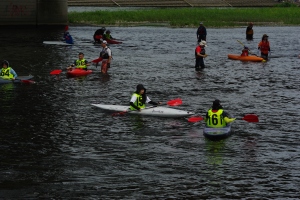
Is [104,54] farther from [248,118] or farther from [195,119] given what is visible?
[248,118]

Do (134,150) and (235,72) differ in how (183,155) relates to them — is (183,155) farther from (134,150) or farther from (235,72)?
(235,72)

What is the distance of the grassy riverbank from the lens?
8575 centimetres

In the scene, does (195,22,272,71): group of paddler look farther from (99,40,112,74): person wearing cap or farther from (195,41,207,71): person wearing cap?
(99,40,112,74): person wearing cap

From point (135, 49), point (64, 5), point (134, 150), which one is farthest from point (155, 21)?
point (134, 150)

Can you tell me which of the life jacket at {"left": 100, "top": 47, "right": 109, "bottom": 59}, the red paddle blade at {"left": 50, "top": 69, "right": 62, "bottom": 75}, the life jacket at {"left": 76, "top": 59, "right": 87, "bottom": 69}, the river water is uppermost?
the life jacket at {"left": 100, "top": 47, "right": 109, "bottom": 59}

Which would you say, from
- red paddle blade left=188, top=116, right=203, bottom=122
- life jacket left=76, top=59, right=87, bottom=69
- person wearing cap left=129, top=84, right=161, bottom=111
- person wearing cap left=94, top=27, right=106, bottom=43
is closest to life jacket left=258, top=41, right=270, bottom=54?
life jacket left=76, top=59, right=87, bottom=69

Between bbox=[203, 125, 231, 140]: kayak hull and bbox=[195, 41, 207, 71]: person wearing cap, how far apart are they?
17.5 meters

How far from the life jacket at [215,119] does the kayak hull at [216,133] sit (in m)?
0.20

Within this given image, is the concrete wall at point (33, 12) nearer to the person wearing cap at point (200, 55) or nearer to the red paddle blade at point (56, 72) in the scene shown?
the person wearing cap at point (200, 55)

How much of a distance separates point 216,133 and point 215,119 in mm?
609

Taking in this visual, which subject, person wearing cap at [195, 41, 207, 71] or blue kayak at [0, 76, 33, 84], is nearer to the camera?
blue kayak at [0, 76, 33, 84]

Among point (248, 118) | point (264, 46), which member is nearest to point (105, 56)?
point (264, 46)

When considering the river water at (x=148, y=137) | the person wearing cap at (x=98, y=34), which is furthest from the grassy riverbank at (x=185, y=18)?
the river water at (x=148, y=137)

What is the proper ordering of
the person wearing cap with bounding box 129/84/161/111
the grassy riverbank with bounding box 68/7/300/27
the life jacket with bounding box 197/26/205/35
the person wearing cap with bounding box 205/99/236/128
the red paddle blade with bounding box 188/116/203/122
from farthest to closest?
the grassy riverbank with bounding box 68/7/300/27, the life jacket with bounding box 197/26/205/35, the person wearing cap with bounding box 129/84/161/111, the red paddle blade with bounding box 188/116/203/122, the person wearing cap with bounding box 205/99/236/128
